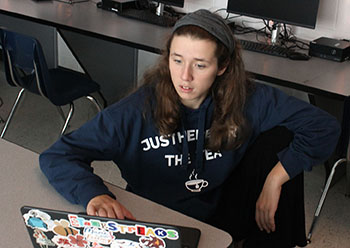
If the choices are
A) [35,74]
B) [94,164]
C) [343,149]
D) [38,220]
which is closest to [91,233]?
[38,220]

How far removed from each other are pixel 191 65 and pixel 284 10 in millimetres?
1570

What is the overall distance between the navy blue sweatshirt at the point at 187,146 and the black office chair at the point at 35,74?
118cm

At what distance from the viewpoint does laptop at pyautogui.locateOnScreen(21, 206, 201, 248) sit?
1010mm

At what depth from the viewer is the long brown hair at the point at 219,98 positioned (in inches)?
59.5

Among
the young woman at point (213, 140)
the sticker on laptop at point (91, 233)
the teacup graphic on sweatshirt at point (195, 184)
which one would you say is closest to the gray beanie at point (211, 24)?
the young woman at point (213, 140)

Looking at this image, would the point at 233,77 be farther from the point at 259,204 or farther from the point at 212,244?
the point at 212,244

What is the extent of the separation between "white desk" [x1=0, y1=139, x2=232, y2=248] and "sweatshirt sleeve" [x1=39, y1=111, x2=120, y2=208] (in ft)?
0.11

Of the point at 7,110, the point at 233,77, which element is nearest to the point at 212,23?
the point at 233,77

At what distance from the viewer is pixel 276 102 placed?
1.63 meters

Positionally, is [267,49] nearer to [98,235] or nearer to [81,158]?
[81,158]

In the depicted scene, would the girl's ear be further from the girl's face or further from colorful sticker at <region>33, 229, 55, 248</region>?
colorful sticker at <region>33, 229, 55, 248</region>

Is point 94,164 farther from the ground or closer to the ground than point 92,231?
closer to the ground

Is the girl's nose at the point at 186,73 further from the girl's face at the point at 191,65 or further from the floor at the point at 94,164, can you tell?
the floor at the point at 94,164

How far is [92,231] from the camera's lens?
3.42 feet
